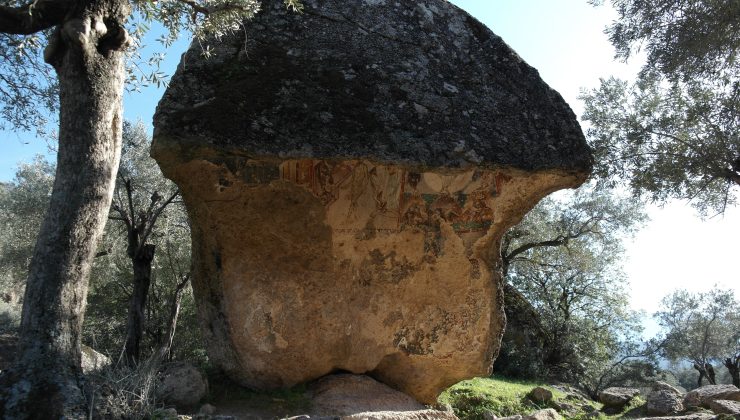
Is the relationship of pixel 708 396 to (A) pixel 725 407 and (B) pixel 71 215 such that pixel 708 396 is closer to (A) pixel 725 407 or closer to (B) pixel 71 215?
(A) pixel 725 407

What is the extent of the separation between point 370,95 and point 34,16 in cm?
331

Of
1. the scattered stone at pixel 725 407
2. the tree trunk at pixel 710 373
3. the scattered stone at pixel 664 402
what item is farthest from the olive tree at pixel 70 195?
the tree trunk at pixel 710 373

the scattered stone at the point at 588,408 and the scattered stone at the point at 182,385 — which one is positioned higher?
the scattered stone at the point at 182,385

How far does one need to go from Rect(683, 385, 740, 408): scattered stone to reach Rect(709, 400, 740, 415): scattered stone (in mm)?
1155

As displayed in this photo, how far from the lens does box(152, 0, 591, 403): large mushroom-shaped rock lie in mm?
6031

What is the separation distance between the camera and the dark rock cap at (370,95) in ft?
19.0

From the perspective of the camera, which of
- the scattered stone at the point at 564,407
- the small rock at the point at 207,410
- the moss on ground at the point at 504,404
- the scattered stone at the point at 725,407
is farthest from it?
the scattered stone at the point at 564,407

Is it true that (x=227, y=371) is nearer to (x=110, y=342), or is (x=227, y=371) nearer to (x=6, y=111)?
(x=6, y=111)

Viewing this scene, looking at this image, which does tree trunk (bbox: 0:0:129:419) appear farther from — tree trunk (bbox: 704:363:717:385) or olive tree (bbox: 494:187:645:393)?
tree trunk (bbox: 704:363:717:385)

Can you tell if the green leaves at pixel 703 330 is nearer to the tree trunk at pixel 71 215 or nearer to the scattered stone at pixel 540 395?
the scattered stone at pixel 540 395

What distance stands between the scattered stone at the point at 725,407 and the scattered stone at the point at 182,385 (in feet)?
26.9

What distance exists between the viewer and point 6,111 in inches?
363

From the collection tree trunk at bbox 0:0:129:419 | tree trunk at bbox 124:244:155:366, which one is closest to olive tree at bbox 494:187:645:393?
tree trunk at bbox 124:244:155:366

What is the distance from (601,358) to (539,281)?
3.21 metres
